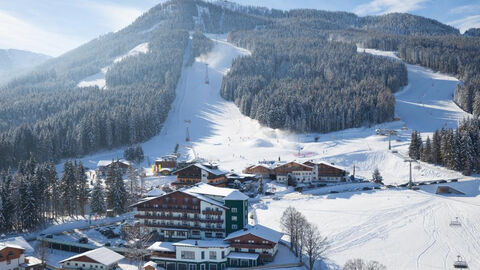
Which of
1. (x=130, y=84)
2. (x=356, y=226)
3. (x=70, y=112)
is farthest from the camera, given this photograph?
(x=130, y=84)

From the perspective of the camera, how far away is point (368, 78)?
139 m

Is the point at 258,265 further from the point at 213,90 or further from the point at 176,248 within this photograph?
the point at 213,90

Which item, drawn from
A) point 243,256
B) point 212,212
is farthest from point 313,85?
point 243,256

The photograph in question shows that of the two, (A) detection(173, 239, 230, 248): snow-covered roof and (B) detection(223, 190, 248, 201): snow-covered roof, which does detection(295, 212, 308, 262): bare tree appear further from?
(A) detection(173, 239, 230, 248): snow-covered roof

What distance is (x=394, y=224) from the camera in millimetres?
50375

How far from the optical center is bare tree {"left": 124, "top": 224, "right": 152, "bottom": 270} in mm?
44812

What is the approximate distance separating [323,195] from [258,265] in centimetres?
2447

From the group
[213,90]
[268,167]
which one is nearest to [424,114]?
[268,167]

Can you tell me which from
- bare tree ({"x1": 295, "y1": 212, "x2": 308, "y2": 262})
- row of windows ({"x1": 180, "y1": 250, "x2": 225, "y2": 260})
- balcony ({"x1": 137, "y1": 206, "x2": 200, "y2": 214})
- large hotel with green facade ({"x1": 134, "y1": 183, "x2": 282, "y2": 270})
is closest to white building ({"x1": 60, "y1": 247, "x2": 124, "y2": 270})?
large hotel with green facade ({"x1": 134, "y1": 183, "x2": 282, "y2": 270})

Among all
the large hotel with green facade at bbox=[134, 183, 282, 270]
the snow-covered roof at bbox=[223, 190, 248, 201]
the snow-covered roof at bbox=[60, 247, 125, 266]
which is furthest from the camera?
the snow-covered roof at bbox=[223, 190, 248, 201]

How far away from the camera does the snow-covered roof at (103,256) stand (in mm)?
42547

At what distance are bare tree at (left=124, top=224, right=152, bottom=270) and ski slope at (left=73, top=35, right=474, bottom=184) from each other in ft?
118

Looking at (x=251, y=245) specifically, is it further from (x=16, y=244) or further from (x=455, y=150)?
(x=455, y=150)

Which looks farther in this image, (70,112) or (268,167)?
(70,112)
